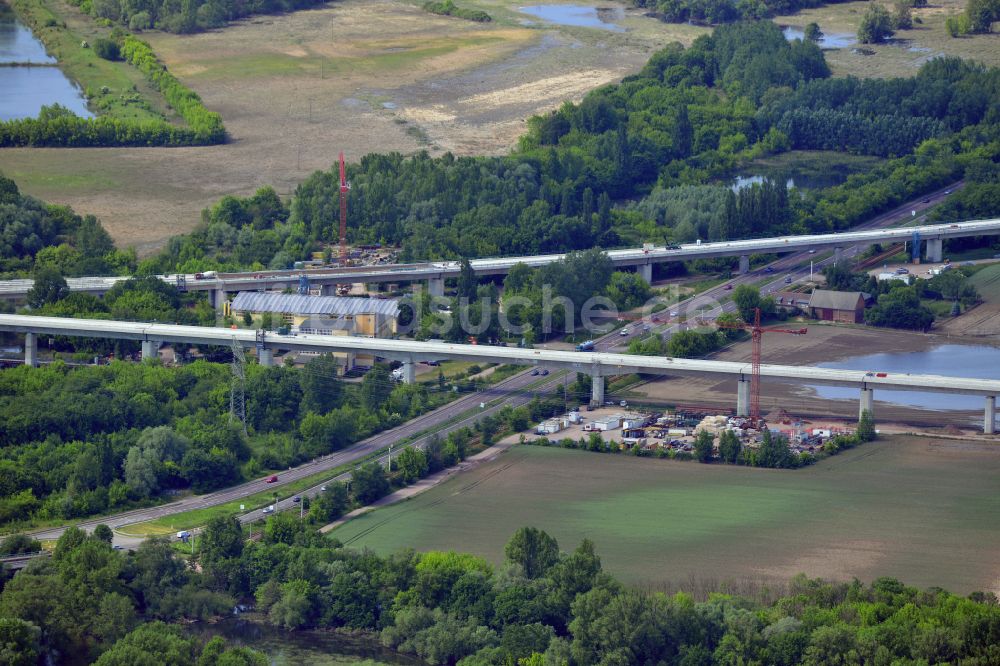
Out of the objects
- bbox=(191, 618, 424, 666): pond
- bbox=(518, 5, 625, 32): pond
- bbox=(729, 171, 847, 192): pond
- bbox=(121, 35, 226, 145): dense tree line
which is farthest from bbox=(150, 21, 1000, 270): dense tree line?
bbox=(191, 618, 424, 666): pond

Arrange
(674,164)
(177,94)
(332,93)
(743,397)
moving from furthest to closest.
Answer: (332,93), (177,94), (674,164), (743,397)

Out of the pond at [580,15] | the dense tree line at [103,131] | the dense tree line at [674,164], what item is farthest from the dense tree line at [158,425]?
the pond at [580,15]

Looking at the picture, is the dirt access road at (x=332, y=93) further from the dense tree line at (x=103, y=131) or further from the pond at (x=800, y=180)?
the pond at (x=800, y=180)

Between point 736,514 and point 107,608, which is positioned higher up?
point 736,514

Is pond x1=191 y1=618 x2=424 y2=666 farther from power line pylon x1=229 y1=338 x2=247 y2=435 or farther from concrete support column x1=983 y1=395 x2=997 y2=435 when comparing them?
concrete support column x1=983 y1=395 x2=997 y2=435

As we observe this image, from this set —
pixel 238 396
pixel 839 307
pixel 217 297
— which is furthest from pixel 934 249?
pixel 238 396

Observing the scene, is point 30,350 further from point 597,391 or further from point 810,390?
point 810,390

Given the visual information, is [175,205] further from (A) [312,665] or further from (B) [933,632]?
(B) [933,632]
